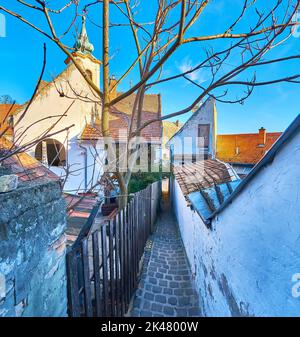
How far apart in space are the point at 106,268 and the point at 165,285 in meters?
1.99

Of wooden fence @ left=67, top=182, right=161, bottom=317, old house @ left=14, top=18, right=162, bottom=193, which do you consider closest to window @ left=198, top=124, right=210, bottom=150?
old house @ left=14, top=18, right=162, bottom=193

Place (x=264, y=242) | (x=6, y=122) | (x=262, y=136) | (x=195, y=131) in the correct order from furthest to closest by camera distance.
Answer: (x=262, y=136) < (x=195, y=131) < (x=6, y=122) < (x=264, y=242)

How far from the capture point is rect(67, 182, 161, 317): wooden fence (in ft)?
5.17

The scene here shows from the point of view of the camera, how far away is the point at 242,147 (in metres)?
15.0

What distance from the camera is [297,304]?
0.92 meters

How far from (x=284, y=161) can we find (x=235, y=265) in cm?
113

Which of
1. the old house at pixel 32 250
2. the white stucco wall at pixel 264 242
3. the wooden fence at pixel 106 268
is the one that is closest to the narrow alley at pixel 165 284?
the wooden fence at pixel 106 268

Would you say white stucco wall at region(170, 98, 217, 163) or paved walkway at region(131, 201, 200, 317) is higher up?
white stucco wall at region(170, 98, 217, 163)

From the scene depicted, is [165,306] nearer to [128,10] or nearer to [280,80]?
[280,80]

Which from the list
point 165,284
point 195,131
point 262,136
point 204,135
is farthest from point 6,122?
point 262,136

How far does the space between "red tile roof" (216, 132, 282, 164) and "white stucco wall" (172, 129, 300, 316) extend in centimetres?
1353

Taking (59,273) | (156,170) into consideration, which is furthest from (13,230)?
(156,170)

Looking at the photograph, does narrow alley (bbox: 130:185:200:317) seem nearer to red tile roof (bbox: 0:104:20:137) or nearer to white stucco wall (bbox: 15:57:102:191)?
red tile roof (bbox: 0:104:20:137)

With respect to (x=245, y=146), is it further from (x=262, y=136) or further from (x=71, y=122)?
(x=71, y=122)
